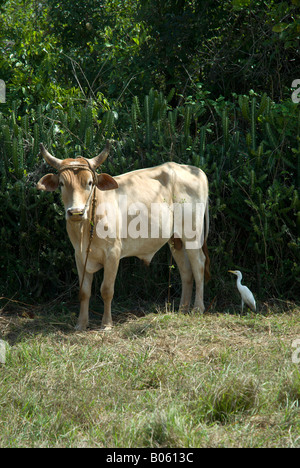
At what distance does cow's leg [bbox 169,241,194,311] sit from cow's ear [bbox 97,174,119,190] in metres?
1.16

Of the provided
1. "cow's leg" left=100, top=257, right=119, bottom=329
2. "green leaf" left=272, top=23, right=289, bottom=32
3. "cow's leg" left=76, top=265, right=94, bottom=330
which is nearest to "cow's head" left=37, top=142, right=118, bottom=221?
"cow's leg" left=100, top=257, right=119, bottom=329

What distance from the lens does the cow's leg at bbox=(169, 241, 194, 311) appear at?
682 cm

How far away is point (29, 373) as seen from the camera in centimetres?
469

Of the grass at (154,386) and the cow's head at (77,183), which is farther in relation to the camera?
the cow's head at (77,183)

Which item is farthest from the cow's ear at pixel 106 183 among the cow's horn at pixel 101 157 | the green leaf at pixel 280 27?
the green leaf at pixel 280 27

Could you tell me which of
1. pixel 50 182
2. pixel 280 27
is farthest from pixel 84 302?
pixel 280 27

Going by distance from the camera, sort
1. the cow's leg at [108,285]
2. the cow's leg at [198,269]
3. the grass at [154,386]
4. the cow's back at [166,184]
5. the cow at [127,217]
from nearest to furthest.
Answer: the grass at [154,386] < the cow at [127,217] < the cow's leg at [108,285] < the cow's back at [166,184] < the cow's leg at [198,269]

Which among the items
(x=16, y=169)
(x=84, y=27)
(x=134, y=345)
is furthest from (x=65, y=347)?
(x=84, y=27)

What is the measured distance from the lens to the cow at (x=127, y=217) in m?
5.84

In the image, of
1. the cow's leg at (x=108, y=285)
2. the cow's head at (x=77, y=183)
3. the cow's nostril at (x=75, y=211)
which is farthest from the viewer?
the cow's leg at (x=108, y=285)

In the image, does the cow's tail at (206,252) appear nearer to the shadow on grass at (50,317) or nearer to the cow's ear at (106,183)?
the shadow on grass at (50,317)

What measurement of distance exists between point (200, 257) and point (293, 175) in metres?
1.55

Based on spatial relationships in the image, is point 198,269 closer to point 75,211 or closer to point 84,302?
Answer: point 84,302

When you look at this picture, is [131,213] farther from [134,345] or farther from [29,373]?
[29,373]
